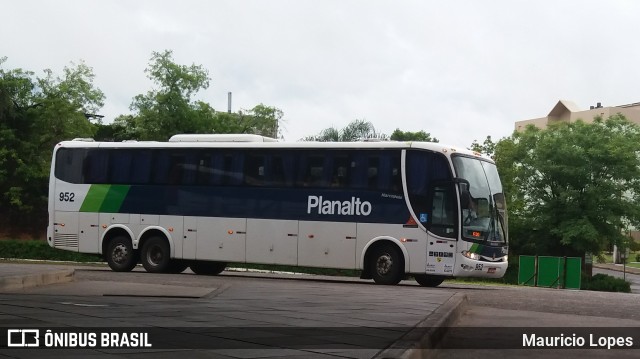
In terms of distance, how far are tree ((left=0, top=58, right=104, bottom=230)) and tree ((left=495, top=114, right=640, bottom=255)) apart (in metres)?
29.7

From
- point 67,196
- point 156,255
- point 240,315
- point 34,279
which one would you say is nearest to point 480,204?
point 156,255

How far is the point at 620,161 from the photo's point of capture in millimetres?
60000

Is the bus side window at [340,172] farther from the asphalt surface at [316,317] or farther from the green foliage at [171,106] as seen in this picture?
the green foliage at [171,106]

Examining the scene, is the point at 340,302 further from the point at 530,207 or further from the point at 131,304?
the point at 530,207

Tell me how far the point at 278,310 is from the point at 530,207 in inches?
2078

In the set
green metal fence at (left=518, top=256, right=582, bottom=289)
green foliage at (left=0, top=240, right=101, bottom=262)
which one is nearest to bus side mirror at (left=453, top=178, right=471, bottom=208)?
green metal fence at (left=518, top=256, right=582, bottom=289)

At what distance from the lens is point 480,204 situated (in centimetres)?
2211

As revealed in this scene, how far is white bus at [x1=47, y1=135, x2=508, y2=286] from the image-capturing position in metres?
21.8

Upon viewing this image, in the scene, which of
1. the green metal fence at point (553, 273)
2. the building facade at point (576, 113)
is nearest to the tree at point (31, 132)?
the green metal fence at point (553, 273)

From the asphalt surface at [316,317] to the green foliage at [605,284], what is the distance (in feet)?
113

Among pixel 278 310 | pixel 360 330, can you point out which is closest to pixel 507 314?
pixel 278 310

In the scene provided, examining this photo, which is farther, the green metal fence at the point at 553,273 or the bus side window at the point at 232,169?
the green metal fence at the point at 553,273

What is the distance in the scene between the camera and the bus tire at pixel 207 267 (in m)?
26.7

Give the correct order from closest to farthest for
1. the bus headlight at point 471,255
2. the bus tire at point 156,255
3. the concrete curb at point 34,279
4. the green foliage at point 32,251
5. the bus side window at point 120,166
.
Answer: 1. the concrete curb at point 34,279
2. the bus headlight at point 471,255
3. the bus tire at point 156,255
4. the bus side window at point 120,166
5. the green foliage at point 32,251
